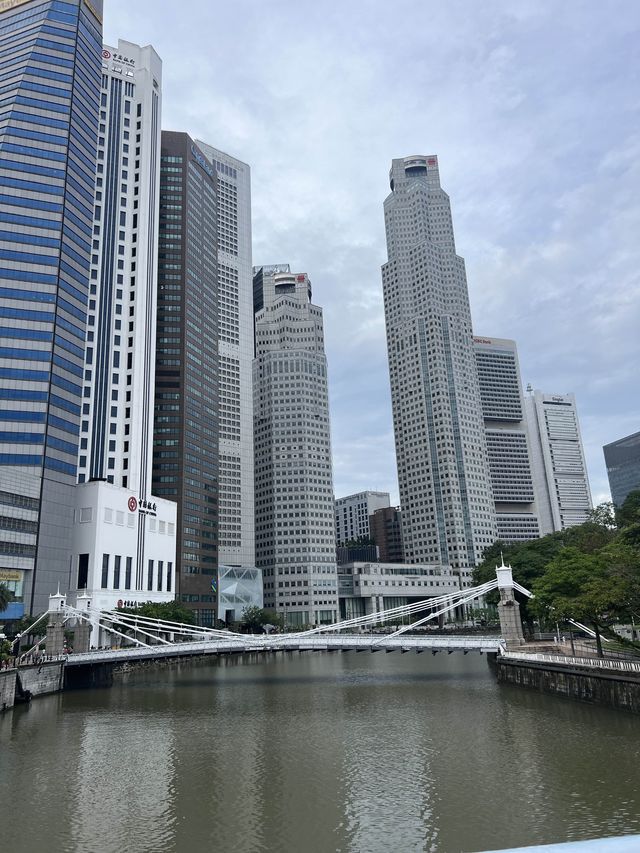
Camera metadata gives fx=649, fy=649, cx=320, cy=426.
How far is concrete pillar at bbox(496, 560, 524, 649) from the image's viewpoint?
68062 mm

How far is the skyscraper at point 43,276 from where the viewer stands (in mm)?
92188

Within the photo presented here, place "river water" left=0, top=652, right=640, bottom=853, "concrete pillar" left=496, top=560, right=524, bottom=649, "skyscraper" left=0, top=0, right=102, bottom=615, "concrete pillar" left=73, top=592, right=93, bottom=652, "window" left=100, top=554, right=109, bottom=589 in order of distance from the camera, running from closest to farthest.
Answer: "river water" left=0, top=652, right=640, bottom=853, "concrete pillar" left=496, top=560, right=524, bottom=649, "concrete pillar" left=73, top=592, right=93, bottom=652, "skyscraper" left=0, top=0, right=102, bottom=615, "window" left=100, top=554, right=109, bottom=589

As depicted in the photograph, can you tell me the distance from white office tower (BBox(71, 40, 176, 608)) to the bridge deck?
30950 millimetres

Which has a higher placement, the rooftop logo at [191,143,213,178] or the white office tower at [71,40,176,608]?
the rooftop logo at [191,143,213,178]

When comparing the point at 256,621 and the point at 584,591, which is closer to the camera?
the point at 584,591

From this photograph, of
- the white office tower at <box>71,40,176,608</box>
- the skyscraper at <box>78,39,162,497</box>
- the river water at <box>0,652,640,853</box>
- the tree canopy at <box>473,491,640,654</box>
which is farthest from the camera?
the skyscraper at <box>78,39,162,497</box>

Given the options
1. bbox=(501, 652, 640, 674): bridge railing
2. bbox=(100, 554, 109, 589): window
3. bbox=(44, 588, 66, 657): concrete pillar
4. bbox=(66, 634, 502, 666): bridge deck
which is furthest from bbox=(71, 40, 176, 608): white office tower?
bbox=(501, 652, 640, 674): bridge railing

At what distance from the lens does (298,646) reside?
71.9 m

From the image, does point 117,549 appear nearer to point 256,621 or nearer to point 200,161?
point 256,621

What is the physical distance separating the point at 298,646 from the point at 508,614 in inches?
908

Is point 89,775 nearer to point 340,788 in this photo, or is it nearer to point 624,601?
point 340,788

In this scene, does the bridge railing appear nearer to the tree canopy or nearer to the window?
the tree canopy

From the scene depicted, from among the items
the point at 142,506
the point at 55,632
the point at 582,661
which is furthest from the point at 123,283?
the point at 582,661

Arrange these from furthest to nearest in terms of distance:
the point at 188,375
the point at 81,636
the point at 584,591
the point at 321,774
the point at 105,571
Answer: the point at 188,375 < the point at 105,571 < the point at 81,636 < the point at 584,591 < the point at 321,774
